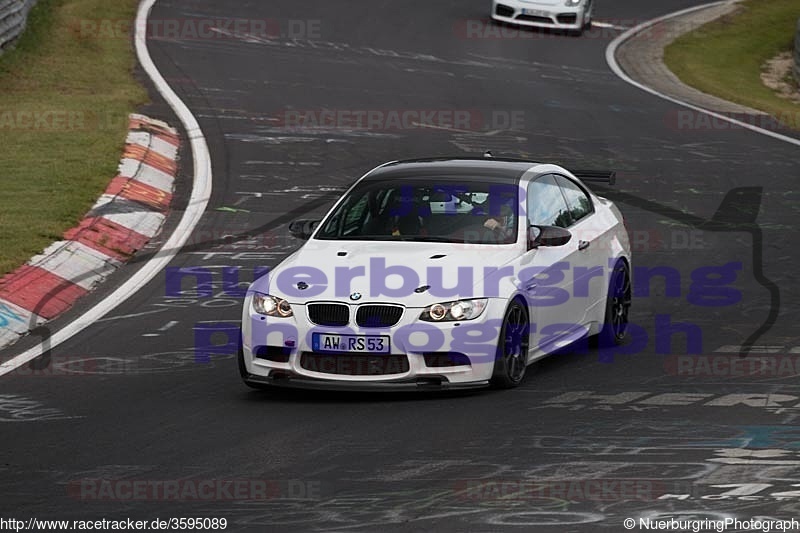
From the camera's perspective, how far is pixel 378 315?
31.3 ft

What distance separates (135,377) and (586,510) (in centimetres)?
430

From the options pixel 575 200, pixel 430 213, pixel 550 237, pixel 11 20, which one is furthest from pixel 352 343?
pixel 11 20

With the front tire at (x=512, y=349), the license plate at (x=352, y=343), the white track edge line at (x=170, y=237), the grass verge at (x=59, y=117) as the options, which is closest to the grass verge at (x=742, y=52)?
the white track edge line at (x=170, y=237)

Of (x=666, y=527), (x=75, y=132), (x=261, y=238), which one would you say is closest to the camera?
(x=666, y=527)

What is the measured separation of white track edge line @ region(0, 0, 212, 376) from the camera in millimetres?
11617

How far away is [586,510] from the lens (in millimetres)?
7148

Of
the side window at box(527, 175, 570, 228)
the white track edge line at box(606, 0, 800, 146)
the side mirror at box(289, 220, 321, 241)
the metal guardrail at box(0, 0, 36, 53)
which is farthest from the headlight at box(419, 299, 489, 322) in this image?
the metal guardrail at box(0, 0, 36, 53)

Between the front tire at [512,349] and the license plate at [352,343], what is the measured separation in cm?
74

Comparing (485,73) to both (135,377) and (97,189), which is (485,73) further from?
(135,377)

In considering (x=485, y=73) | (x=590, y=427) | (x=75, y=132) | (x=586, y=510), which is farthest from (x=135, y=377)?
(x=485, y=73)

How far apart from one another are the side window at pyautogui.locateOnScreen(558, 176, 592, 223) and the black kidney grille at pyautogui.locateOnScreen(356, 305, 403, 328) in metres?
2.35

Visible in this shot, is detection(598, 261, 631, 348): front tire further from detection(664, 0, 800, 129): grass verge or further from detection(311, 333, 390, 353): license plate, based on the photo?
detection(664, 0, 800, 129): grass verge

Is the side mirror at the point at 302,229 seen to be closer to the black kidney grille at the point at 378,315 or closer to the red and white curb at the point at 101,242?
the black kidney grille at the point at 378,315

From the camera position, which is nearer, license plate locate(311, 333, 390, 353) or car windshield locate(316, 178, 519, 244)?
license plate locate(311, 333, 390, 353)
